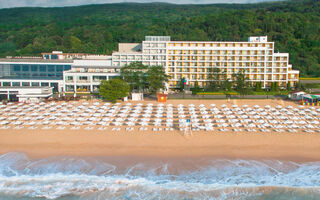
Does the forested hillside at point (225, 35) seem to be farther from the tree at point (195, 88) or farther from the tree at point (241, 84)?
the tree at point (195, 88)

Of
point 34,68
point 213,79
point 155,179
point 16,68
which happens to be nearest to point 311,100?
point 213,79

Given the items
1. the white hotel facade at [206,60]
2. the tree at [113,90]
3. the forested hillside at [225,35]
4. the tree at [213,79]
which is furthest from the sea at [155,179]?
the forested hillside at [225,35]

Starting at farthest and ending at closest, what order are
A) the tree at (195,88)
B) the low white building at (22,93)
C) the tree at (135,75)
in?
1. the tree at (195,88)
2. the tree at (135,75)
3. the low white building at (22,93)

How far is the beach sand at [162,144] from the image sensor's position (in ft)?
86.8

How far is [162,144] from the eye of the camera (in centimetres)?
2856

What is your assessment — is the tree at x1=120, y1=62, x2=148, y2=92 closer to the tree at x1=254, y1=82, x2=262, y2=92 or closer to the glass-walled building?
the glass-walled building

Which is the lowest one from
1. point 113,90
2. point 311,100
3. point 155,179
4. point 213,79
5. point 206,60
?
point 155,179

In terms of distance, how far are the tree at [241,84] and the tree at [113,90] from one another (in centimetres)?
1913

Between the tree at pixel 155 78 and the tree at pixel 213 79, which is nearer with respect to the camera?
the tree at pixel 155 78

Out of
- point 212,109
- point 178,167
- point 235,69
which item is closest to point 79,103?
point 212,109

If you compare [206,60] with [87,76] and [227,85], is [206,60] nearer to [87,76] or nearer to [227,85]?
[227,85]

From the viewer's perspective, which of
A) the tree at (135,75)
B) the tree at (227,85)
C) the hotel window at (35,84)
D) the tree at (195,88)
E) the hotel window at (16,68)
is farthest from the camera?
the hotel window at (16,68)

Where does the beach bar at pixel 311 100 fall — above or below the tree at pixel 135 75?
below

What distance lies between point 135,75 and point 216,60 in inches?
681
